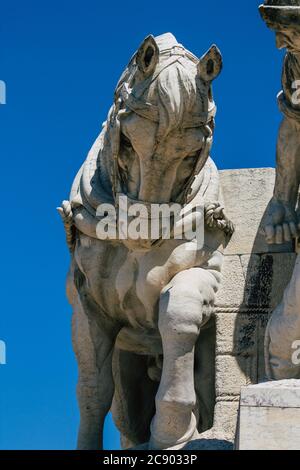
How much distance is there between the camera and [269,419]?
8.36m

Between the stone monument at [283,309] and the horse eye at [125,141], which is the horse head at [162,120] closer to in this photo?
the horse eye at [125,141]

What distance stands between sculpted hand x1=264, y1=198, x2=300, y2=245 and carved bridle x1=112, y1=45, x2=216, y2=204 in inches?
24.0

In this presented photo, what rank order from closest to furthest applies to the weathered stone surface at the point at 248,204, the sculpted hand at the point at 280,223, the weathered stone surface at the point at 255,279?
the sculpted hand at the point at 280,223 < the weathered stone surface at the point at 255,279 < the weathered stone surface at the point at 248,204

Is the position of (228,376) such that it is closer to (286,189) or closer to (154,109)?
(286,189)

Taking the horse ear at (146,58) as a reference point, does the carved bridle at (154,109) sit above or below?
below

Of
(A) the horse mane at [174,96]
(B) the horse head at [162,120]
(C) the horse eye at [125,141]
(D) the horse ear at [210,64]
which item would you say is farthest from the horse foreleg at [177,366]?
(D) the horse ear at [210,64]

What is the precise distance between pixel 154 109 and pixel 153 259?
99 centimetres

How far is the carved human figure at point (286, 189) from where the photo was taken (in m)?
9.05

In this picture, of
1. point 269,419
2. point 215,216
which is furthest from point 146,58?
point 269,419

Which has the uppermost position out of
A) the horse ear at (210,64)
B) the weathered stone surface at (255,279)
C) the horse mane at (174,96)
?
the horse ear at (210,64)

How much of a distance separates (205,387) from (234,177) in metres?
1.56
